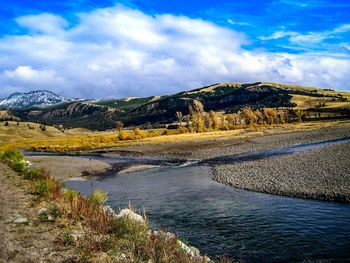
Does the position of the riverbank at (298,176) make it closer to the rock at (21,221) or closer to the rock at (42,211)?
the rock at (42,211)

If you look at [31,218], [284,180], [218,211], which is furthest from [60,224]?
[284,180]

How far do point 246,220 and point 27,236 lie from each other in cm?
1673

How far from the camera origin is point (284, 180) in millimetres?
41438

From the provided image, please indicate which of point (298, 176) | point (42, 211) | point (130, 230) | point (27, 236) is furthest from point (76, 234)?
point (298, 176)

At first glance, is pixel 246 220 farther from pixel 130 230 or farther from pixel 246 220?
pixel 130 230

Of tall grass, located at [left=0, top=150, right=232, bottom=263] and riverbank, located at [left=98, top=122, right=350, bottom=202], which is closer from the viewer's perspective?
tall grass, located at [left=0, top=150, right=232, bottom=263]

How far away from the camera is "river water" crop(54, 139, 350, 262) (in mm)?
20156

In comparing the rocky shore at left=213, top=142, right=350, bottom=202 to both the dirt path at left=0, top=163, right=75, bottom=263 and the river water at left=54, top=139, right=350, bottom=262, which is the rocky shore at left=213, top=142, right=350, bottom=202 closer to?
the river water at left=54, top=139, right=350, bottom=262

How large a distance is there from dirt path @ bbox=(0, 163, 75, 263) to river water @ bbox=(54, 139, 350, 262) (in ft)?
28.8

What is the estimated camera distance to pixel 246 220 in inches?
1062

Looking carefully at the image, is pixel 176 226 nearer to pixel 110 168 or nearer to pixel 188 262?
pixel 188 262

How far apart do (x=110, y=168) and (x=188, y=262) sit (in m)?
59.6

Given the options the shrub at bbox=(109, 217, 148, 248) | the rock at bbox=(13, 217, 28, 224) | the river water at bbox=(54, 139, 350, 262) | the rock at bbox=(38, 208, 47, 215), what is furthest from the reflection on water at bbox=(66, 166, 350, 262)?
the rock at bbox=(13, 217, 28, 224)

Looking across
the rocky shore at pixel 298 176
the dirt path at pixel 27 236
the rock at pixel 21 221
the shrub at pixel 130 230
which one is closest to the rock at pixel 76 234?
the dirt path at pixel 27 236
